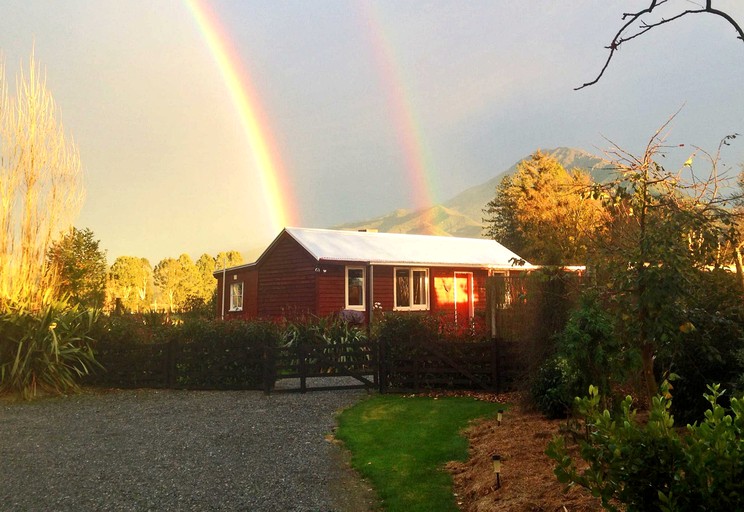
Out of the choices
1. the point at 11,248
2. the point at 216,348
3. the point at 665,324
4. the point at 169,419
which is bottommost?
the point at 169,419

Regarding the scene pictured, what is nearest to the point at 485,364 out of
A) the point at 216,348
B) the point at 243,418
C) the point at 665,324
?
the point at 243,418

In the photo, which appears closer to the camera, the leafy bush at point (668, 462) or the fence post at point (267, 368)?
the leafy bush at point (668, 462)

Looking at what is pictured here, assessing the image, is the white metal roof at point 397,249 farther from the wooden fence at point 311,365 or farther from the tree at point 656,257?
the tree at point 656,257

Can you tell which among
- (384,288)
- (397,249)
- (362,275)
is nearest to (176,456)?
(362,275)

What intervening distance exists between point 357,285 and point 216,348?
32.6 ft

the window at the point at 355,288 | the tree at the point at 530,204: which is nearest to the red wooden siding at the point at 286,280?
the window at the point at 355,288

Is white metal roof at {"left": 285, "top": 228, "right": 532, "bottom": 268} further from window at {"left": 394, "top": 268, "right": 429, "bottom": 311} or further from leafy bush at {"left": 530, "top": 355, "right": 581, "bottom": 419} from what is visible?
leafy bush at {"left": 530, "top": 355, "right": 581, "bottom": 419}

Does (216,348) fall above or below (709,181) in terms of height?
below

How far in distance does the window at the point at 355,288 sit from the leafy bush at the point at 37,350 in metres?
10.7

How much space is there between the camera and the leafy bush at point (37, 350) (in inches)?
460

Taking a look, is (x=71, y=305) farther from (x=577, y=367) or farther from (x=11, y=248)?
(x=577, y=367)

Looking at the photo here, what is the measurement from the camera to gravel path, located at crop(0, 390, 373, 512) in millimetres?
5551

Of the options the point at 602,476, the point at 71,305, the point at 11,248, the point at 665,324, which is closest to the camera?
the point at 602,476

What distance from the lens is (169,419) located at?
9570mm
